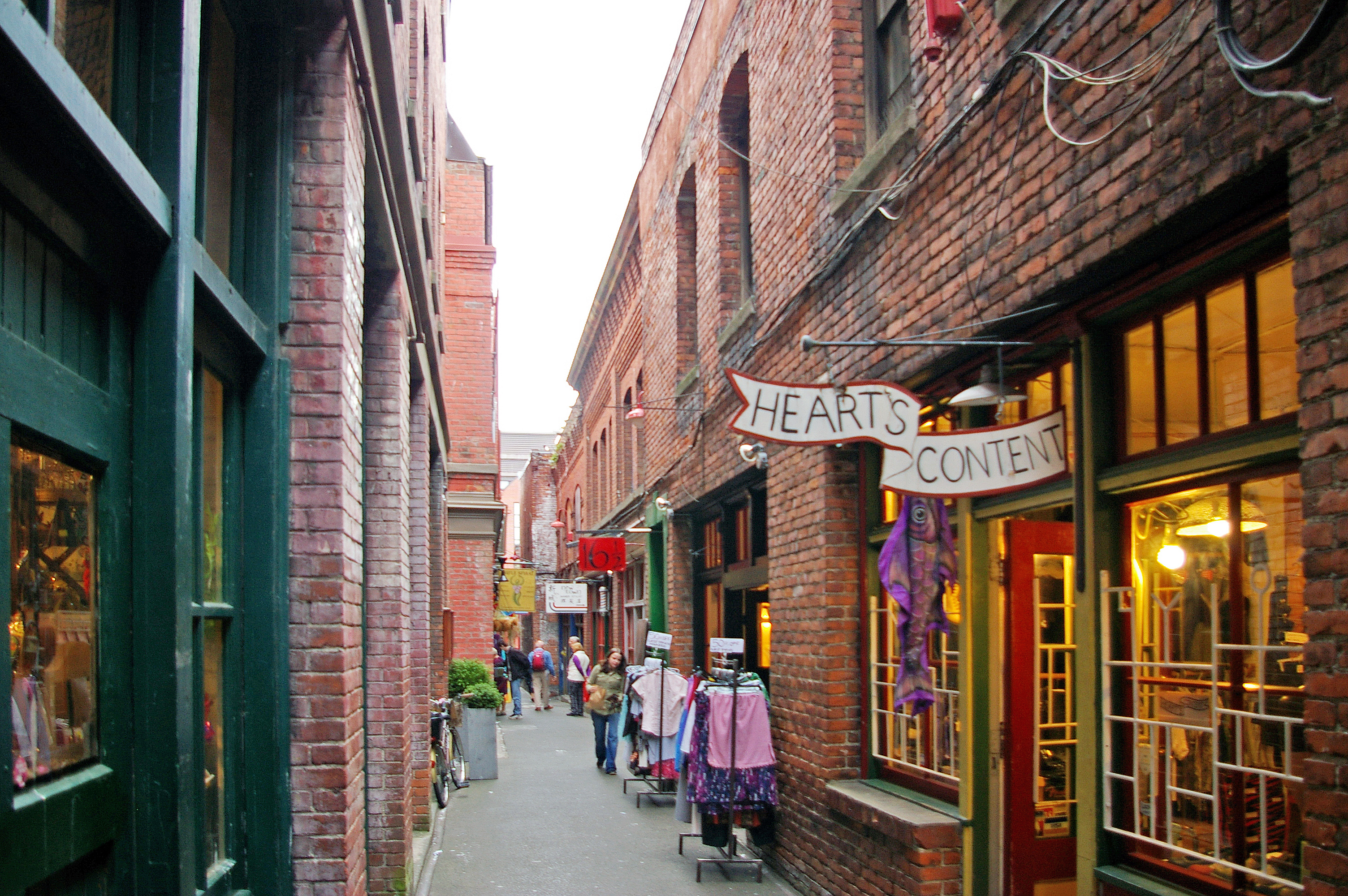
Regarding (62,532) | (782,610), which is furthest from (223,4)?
(782,610)

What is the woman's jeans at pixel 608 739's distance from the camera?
1557 cm

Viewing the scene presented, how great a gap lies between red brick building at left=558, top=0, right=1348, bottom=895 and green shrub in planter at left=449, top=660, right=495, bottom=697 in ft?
19.2

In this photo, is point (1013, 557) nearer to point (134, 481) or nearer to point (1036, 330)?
point (1036, 330)

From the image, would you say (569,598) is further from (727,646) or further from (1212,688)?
(1212,688)

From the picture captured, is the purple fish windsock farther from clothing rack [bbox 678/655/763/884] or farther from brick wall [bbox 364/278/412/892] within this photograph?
brick wall [bbox 364/278/412/892]

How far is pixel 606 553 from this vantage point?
68.4ft

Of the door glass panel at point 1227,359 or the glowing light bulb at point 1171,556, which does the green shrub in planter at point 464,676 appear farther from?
the door glass panel at point 1227,359

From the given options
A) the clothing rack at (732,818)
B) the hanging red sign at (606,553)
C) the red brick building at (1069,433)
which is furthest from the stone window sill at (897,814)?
the hanging red sign at (606,553)

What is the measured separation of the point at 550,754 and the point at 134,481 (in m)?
16.1

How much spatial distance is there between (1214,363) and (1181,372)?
0.22 m

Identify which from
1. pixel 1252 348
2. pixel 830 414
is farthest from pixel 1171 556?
pixel 830 414

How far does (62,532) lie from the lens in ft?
7.73

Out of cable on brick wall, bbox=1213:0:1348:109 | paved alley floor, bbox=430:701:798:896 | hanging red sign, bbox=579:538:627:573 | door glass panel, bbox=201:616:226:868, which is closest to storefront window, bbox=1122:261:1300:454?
cable on brick wall, bbox=1213:0:1348:109

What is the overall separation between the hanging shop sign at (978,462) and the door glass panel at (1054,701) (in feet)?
4.36
